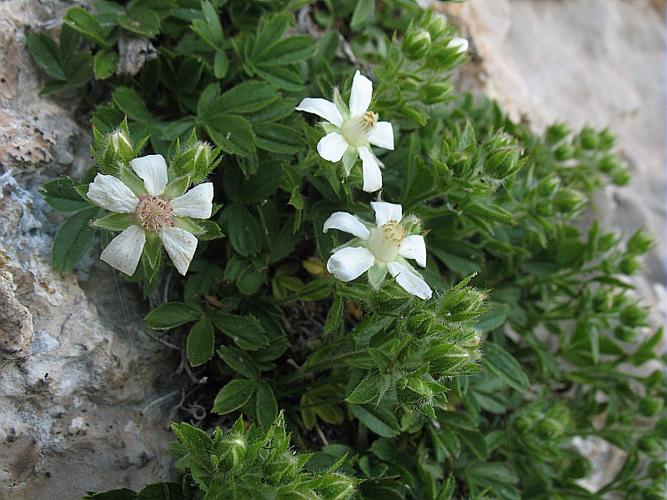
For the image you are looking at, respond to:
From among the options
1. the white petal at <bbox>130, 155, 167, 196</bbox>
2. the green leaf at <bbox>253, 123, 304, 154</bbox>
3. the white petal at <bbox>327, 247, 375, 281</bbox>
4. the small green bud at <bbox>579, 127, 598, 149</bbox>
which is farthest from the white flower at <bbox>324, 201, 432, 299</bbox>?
the small green bud at <bbox>579, 127, 598, 149</bbox>

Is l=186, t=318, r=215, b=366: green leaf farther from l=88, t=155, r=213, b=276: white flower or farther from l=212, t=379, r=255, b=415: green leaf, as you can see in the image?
l=88, t=155, r=213, b=276: white flower

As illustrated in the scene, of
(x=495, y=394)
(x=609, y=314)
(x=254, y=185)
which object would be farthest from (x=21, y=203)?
(x=609, y=314)

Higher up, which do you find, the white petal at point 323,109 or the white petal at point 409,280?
the white petal at point 323,109

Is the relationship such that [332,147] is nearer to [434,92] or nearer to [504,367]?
[434,92]

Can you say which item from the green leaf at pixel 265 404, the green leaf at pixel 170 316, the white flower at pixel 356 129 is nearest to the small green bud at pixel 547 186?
the white flower at pixel 356 129

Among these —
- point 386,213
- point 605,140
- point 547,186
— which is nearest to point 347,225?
point 386,213

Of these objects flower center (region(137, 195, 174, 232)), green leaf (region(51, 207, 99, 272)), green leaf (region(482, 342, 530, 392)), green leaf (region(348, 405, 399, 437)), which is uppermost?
flower center (region(137, 195, 174, 232))

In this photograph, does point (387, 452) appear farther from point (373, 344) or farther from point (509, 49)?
point (509, 49)

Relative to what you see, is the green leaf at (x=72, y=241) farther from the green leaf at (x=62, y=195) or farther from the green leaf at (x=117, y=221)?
the green leaf at (x=117, y=221)
